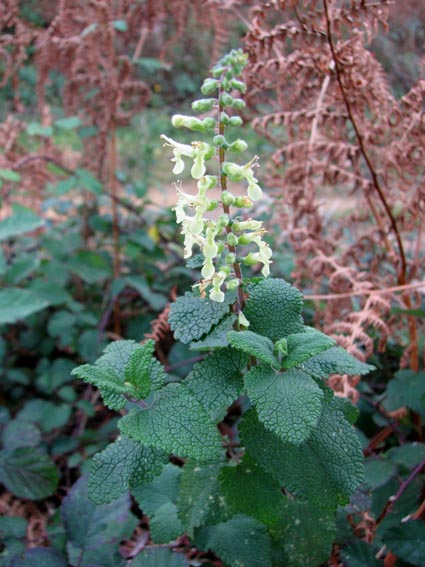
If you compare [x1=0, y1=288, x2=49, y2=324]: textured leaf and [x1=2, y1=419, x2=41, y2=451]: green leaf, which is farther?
[x1=0, y1=288, x2=49, y2=324]: textured leaf

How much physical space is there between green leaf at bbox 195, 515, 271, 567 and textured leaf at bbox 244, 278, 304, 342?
12.1 inches

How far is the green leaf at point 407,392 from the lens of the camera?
1.12 metres

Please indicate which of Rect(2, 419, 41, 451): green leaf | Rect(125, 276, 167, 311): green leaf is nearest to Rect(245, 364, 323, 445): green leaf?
Rect(2, 419, 41, 451): green leaf

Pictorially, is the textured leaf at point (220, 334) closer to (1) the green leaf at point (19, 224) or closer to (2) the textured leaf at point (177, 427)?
(2) the textured leaf at point (177, 427)

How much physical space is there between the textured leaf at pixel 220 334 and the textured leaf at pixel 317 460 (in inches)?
4.9

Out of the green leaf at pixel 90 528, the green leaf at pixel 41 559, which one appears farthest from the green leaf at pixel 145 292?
the green leaf at pixel 41 559

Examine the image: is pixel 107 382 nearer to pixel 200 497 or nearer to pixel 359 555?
pixel 200 497

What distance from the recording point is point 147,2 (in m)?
1.83

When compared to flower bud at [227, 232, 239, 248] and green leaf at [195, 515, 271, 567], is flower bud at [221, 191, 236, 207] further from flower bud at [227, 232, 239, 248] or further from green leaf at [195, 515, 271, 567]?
green leaf at [195, 515, 271, 567]

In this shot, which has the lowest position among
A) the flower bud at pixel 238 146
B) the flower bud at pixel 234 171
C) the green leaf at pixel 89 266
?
the green leaf at pixel 89 266

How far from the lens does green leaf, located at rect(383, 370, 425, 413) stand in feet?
3.66

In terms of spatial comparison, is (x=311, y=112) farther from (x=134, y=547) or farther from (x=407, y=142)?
(x=134, y=547)

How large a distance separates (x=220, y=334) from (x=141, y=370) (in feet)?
0.41

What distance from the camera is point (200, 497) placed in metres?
0.82
